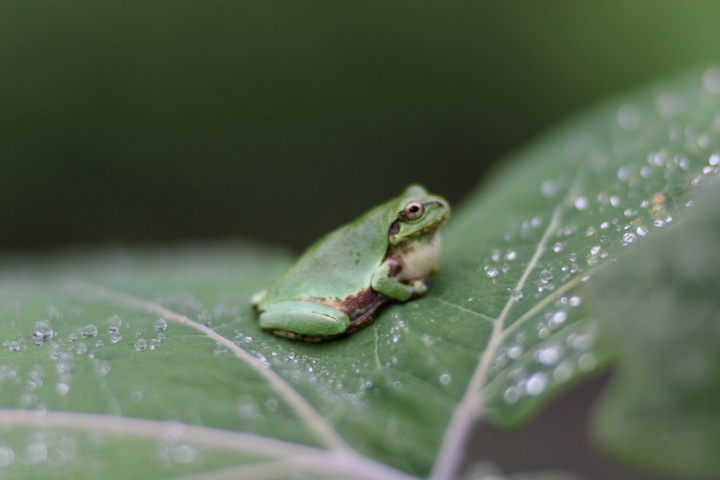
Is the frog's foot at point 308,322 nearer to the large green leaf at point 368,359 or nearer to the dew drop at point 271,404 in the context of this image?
the large green leaf at point 368,359

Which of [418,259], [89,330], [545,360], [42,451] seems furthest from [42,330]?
[545,360]

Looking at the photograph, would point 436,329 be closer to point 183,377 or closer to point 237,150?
point 183,377

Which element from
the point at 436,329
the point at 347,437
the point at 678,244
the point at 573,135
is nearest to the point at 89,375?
the point at 347,437

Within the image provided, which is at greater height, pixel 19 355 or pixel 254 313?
pixel 254 313

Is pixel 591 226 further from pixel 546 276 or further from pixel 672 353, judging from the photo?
pixel 672 353

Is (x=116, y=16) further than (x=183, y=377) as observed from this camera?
Yes

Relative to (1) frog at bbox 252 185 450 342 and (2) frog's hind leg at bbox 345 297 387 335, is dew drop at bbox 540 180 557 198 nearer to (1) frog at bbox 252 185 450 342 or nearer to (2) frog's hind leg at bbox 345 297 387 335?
(1) frog at bbox 252 185 450 342
